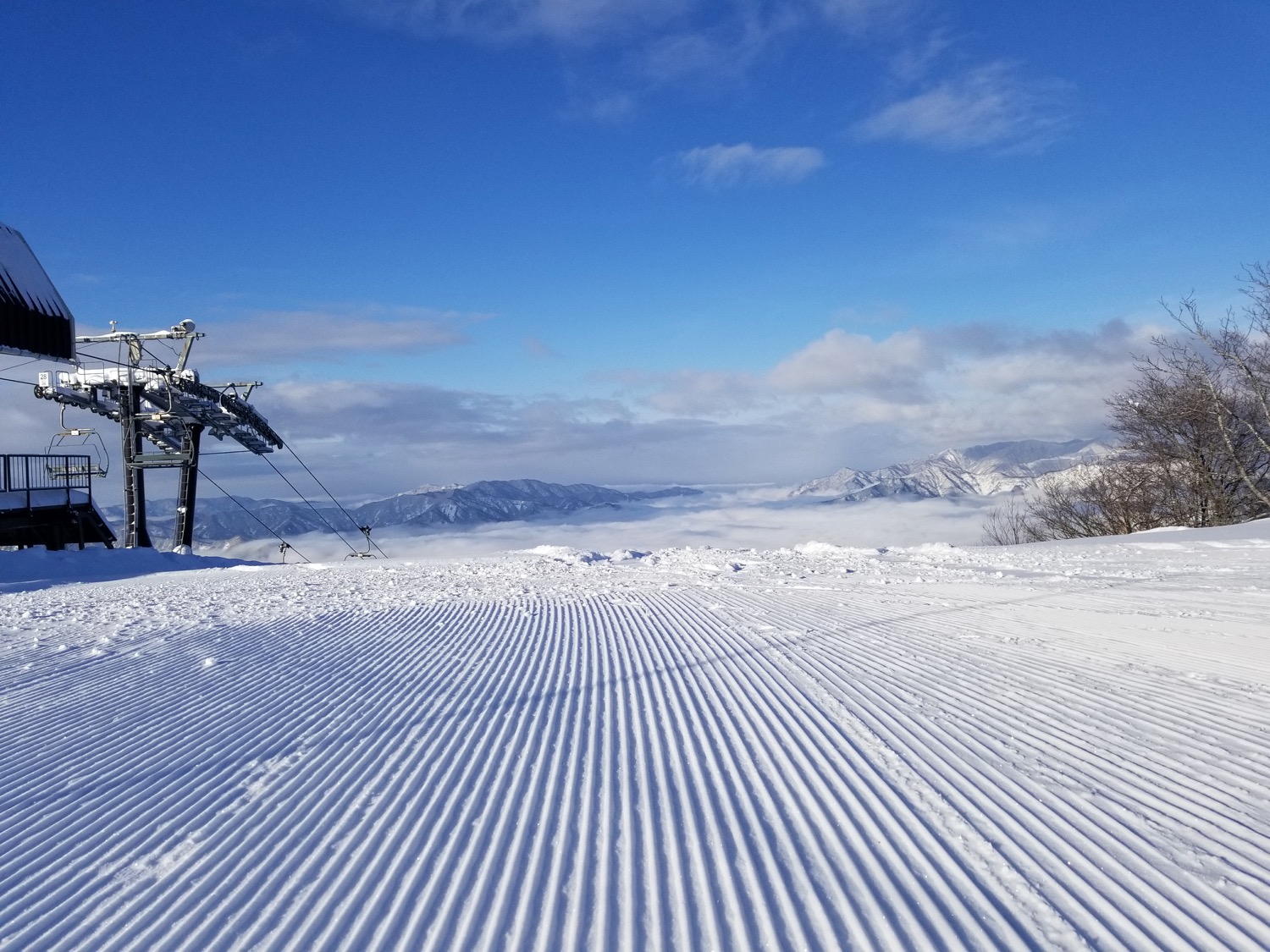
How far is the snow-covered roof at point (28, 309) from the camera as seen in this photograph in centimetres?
2544

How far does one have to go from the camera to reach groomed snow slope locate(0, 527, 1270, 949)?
3.68m

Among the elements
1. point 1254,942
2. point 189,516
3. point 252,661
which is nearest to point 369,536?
point 189,516

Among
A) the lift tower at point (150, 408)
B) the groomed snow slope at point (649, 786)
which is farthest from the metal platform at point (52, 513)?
the groomed snow slope at point (649, 786)

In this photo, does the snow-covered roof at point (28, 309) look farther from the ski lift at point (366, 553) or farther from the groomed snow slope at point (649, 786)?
the groomed snow slope at point (649, 786)

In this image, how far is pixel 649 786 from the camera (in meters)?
5.25

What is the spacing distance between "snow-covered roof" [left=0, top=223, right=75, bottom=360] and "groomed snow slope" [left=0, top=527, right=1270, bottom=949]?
1878 centimetres

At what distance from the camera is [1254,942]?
3.43 metres

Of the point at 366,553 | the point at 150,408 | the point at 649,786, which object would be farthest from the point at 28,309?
the point at 649,786

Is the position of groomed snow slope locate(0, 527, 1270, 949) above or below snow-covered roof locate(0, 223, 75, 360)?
below

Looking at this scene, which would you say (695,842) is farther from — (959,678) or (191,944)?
(959,678)

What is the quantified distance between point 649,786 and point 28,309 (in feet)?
97.8

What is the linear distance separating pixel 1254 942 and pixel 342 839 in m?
4.42

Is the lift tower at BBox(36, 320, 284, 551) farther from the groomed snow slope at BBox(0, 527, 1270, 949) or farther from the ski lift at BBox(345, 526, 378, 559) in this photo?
the groomed snow slope at BBox(0, 527, 1270, 949)

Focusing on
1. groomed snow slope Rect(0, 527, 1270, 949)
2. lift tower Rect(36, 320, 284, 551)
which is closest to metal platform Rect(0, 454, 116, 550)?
lift tower Rect(36, 320, 284, 551)
